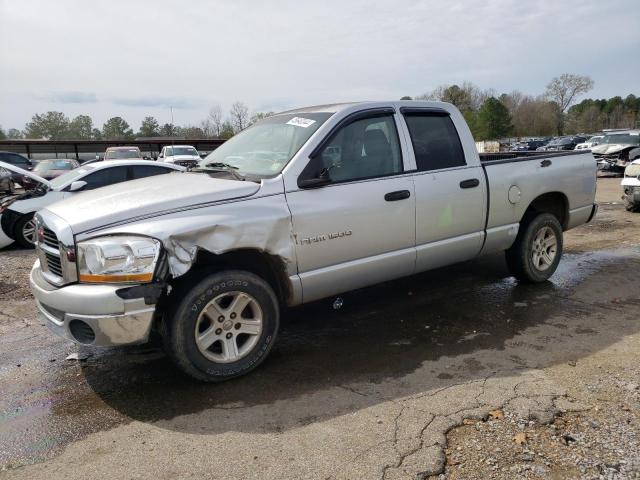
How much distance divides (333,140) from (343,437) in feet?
7.55

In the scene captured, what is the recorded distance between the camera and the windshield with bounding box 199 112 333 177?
4008 mm

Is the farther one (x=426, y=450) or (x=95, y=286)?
(x=95, y=286)

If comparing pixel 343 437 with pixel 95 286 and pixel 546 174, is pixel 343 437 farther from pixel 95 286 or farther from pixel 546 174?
pixel 546 174

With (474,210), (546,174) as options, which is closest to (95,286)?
(474,210)

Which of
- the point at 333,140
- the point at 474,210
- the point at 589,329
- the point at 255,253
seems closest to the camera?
the point at 255,253

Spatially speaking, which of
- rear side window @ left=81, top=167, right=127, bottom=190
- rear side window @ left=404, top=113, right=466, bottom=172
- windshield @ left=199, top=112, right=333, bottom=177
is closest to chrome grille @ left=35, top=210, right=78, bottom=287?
windshield @ left=199, top=112, right=333, bottom=177

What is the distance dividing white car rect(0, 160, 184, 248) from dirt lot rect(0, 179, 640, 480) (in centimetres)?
404

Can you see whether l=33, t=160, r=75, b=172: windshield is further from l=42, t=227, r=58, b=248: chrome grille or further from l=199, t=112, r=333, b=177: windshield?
l=42, t=227, r=58, b=248: chrome grille

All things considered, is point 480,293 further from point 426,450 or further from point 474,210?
point 426,450

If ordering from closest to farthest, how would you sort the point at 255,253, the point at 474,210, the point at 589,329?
the point at 255,253, the point at 589,329, the point at 474,210

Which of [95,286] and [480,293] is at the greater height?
[95,286]

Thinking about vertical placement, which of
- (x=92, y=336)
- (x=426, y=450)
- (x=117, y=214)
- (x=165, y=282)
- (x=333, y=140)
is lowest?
(x=426, y=450)

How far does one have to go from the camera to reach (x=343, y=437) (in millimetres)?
2900

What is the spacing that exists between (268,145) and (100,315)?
200 centimetres
